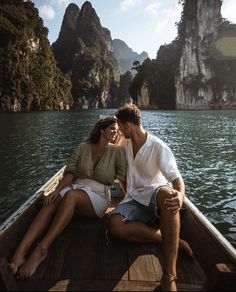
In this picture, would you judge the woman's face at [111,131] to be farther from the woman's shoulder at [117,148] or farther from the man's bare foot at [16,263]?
the man's bare foot at [16,263]

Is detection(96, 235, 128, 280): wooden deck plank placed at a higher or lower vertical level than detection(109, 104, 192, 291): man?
lower

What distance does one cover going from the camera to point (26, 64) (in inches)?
3337

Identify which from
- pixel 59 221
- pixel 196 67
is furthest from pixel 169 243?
pixel 196 67

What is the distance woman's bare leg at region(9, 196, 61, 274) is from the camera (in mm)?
2805

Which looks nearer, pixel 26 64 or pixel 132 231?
pixel 132 231

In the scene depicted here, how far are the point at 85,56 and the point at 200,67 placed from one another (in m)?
68.2

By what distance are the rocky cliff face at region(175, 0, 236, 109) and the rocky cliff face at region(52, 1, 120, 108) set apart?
51.6 m

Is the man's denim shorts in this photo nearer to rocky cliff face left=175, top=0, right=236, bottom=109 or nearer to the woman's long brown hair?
the woman's long brown hair

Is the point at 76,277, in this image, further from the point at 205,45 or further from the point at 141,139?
the point at 205,45

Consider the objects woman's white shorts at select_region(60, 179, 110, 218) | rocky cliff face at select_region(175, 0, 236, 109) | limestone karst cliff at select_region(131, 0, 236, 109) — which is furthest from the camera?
limestone karst cliff at select_region(131, 0, 236, 109)

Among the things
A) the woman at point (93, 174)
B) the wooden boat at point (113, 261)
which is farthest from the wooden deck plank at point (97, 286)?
the woman at point (93, 174)

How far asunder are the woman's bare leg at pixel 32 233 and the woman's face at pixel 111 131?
0.91 meters

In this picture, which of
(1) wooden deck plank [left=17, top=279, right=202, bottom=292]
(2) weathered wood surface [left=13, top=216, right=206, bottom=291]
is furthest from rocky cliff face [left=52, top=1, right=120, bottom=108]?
(1) wooden deck plank [left=17, top=279, right=202, bottom=292]

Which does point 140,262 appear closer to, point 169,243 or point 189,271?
point 189,271
